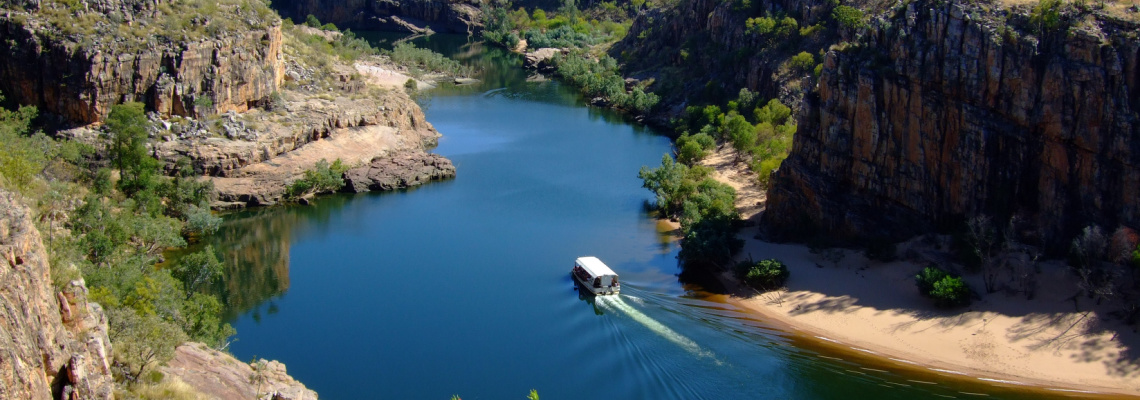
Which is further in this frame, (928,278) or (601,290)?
(601,290)

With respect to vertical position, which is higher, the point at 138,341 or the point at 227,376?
the point at 138,341

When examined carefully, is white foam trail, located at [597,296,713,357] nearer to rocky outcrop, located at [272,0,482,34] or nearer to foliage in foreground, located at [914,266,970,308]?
foliage in foreground, located at [914,266,970,308]

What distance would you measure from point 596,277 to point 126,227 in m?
24.3

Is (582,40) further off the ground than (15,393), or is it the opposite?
(582,40)

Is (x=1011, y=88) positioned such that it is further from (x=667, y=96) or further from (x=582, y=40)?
(x=582, y=40)

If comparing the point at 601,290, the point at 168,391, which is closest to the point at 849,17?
the point at 601,290

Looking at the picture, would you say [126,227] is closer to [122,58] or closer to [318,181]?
[318,181]

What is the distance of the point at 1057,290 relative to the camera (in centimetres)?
4275

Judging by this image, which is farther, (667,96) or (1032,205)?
(667,96)

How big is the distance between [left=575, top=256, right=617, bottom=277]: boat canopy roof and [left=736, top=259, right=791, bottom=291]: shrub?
751 cm

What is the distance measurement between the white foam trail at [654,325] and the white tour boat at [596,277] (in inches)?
18.5

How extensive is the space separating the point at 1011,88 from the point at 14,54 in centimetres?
6071

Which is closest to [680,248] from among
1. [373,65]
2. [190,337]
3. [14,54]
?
[190,337]

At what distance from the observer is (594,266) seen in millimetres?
48406
